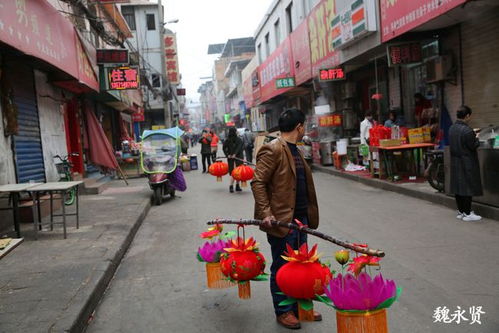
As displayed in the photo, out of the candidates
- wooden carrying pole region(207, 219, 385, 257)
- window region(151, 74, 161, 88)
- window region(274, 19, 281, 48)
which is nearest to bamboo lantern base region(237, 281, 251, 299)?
wooden carrying pole region(207, 219, 385, 257)

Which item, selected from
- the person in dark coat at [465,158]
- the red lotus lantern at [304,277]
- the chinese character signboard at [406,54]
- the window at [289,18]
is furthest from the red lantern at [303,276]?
the window at [289,18]

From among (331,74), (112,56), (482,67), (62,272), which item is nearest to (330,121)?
(331,74)

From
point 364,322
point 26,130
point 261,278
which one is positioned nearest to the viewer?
point 364,322

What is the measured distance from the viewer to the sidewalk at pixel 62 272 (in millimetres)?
3822

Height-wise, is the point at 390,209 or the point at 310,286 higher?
the point at 310,286

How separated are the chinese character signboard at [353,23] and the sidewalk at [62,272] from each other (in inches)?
312

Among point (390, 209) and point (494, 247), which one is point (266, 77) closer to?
point (390, 209)

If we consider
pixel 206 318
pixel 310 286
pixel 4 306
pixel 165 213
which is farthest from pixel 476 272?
pixel 165 213

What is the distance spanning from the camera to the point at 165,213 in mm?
9945

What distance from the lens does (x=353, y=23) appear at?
1313 centimetres

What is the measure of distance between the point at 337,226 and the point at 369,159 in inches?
241

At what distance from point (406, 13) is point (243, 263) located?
879 centimetres

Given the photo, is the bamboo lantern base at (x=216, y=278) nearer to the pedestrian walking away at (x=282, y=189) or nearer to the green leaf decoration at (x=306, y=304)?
the pedestrian walking away at (x=282, y=189)

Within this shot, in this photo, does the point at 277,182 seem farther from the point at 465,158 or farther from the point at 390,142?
the point at 390,142
